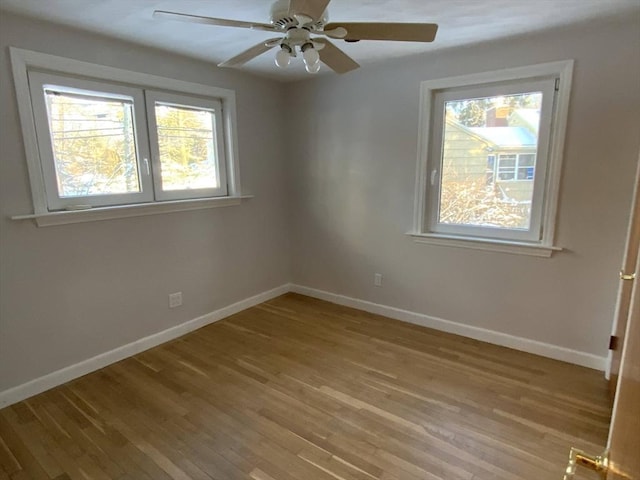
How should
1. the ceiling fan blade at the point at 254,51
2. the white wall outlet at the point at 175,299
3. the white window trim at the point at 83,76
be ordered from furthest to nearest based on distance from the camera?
the white wall outlet at the point at 175,299, the white window trim at the point at 83,76, the ceiling fan blade at the point at 254,51

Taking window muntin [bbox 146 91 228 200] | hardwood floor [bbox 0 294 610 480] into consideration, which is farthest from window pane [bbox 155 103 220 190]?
hardwood floor [bbox 0 294 610 480]

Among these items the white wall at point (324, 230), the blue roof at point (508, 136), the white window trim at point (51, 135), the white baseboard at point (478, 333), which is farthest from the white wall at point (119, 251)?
the blue roof at point (508, 136)

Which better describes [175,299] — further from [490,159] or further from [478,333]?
[490,159]

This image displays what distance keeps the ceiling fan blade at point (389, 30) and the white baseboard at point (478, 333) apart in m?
2.32

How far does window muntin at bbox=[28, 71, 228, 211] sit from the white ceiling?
40 cm

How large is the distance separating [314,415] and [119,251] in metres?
1.81

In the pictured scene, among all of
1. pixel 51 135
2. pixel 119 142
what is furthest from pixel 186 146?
pixel 51 135

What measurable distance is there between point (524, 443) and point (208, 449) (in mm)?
1631

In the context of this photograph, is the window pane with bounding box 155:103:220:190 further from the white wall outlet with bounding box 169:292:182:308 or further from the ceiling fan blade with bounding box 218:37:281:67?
the ceiling fan blade with bounding box 218:37:281:67

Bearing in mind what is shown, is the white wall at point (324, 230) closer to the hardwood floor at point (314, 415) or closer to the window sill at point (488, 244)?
the window sill at point (488, 244)

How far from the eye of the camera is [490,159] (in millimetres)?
2801

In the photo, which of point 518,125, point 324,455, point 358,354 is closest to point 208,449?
point 324,455

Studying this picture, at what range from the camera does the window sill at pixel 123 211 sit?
229 centimetres

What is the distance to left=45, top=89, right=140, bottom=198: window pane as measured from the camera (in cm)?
237
